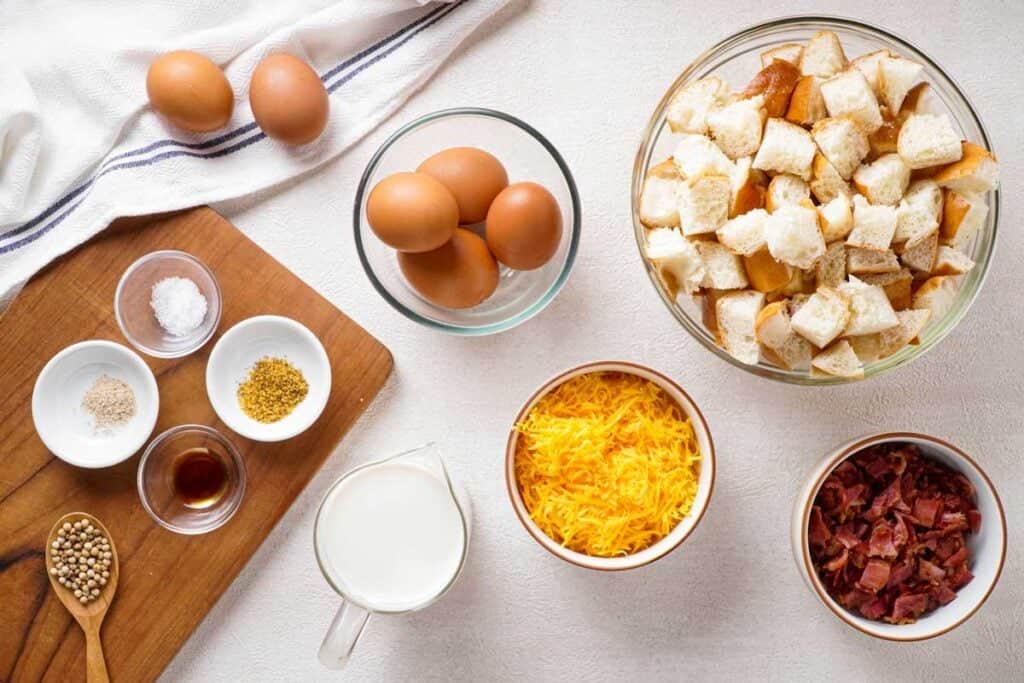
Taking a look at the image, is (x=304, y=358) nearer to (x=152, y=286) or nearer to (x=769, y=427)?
(x=152, y=286)

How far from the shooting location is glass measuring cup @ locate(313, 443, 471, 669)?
1588 mm

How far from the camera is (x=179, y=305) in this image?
1.63 meters

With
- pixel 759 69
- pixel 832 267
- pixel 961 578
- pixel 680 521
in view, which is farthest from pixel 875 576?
pixel 759 69

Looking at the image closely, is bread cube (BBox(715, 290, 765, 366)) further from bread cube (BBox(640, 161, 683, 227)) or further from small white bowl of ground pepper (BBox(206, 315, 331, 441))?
small white bowl of ground pepper (BBox(206, 315, 331, 441))

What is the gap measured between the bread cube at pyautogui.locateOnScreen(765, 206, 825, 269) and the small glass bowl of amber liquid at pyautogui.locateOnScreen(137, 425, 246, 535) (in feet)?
3.29

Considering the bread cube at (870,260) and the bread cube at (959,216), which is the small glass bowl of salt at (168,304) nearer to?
the bread cube at (870,260)

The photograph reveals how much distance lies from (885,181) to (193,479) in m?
1.27

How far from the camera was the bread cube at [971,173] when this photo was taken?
1292 millimetres

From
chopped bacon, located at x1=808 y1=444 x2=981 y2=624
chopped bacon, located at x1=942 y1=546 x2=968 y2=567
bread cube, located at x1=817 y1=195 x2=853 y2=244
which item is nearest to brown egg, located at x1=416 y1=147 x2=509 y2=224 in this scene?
bread cube, located at x1=817 y1=195 x2=853 y2=244

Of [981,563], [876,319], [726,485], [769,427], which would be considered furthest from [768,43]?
[981,563]

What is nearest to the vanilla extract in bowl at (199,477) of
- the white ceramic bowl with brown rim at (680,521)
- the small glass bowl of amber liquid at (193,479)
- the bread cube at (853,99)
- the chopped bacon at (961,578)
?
the small glass bowl of amber liquid at (193,479)

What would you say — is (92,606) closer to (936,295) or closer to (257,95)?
(257,95)

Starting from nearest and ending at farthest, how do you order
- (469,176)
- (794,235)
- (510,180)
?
(794,235), (469,176), (510,180)

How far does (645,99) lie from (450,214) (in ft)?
1.57
